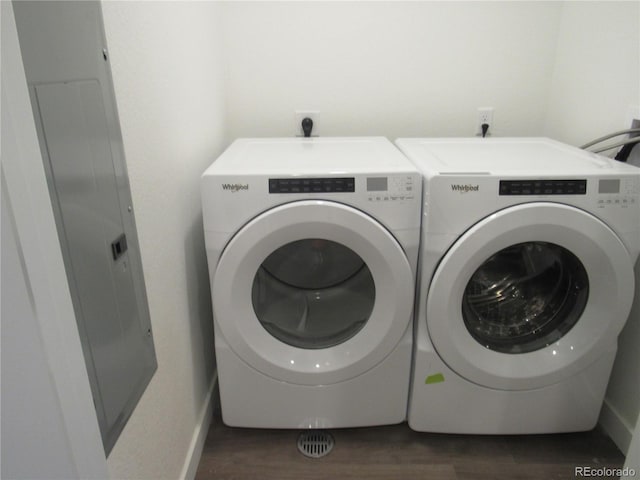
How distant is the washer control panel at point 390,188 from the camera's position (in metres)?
1.14

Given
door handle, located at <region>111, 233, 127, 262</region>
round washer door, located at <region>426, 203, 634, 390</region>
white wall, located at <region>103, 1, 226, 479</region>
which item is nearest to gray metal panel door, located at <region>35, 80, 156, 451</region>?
door handle, located at <region>111, 233, 127, 262</region>

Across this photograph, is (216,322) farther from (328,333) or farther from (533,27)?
(533,27)

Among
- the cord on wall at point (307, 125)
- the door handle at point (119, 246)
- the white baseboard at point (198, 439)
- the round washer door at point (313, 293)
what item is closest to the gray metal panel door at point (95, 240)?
the door handle at point (119, 246)

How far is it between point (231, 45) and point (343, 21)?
403mm

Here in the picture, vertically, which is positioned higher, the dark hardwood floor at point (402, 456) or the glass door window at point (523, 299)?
the glass door window at point (523, 299)

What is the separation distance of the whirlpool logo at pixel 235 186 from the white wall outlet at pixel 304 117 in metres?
0.68

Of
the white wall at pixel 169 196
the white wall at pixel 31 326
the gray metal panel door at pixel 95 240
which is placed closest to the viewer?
the white wall at pixel 31 326

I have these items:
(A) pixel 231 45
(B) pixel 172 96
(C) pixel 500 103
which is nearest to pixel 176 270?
(B) pixel 172 96

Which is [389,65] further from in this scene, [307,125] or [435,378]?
[435,378]

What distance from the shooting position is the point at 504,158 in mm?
1306

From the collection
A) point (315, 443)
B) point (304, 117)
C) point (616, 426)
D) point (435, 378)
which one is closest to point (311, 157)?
point (304, 117)

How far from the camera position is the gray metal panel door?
607 millimetres

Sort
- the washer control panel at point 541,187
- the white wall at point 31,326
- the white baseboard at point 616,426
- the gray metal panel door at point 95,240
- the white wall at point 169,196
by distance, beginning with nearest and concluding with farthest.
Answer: the white wall at point 31,326 < the gray metal panel door at point 95,240 < the white wall at point 169,196 < the washer control panel at point 541,187 < the white baseboard at point 616,426

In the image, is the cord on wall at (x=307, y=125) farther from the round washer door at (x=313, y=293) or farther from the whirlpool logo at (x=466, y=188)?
the whirlpool logo at (x=466, y=188)
